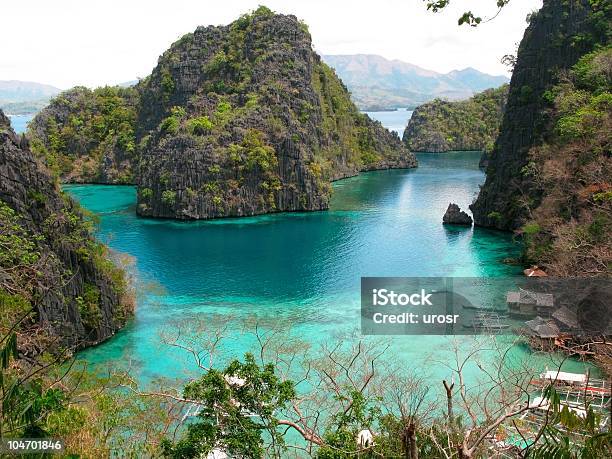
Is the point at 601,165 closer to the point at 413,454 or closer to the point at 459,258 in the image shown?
the point at 459,258

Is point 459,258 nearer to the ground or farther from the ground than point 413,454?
nearer to the ground

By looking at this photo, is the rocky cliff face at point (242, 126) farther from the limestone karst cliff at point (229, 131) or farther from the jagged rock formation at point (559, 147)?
the jagged rock formation at point (559, 147)

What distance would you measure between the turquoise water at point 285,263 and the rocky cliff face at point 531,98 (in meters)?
2.86

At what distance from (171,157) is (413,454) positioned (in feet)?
185

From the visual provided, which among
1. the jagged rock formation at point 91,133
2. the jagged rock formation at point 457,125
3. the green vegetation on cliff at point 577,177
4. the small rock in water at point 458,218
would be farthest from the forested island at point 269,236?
the jagged rock formation at point 457,125

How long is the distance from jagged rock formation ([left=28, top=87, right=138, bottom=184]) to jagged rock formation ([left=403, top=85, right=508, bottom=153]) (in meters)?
64.1

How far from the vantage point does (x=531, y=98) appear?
2079 inches

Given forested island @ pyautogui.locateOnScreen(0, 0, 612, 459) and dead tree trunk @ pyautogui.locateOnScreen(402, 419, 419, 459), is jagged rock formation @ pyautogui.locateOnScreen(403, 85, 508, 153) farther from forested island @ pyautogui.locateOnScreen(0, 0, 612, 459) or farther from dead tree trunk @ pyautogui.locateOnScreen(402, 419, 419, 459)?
dead tree trunk @ pyautogui.locateOnScreen(402, 419, 419, 459)

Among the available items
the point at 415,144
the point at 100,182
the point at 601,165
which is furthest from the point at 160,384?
the point at 415,144

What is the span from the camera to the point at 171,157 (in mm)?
63562

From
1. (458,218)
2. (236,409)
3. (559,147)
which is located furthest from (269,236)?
(236,409)

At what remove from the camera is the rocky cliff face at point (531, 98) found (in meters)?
48.4

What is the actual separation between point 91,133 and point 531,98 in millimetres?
67883

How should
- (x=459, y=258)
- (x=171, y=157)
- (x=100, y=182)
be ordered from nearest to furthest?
1. (x=459, y=258)
2. (x=171, y=157)
3. (x=100, y=182)
